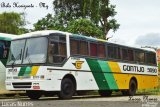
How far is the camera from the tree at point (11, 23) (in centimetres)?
4800

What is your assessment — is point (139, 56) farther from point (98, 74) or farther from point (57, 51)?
point (57, 51)

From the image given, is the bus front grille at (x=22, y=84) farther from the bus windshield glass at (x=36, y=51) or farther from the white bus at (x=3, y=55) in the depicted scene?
the white bus at (x=3, y=55)

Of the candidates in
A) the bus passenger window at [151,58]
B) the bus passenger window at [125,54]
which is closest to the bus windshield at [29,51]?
the bus passenger window at [125,54]

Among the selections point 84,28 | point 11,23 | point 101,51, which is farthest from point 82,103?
point 11,23

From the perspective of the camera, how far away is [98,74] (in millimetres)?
22594

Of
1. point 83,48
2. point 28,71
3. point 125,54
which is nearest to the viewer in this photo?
point 28,71

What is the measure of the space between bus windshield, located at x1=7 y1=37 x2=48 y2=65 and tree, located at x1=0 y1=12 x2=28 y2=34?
28129 millimetres

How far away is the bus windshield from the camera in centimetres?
1900

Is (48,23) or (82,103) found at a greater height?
(48,23)

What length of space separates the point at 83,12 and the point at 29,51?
26.2 meters

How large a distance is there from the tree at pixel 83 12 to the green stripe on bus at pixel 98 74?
22575 millimetres

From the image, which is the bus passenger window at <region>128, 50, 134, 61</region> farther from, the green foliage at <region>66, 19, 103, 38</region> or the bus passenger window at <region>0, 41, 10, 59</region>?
the green foliage at <region>66, 19, 103, 38</region>

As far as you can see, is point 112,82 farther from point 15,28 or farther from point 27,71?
point 15,28

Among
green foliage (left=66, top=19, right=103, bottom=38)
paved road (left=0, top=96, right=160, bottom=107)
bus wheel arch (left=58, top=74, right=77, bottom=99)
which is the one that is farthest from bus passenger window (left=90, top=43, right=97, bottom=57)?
green foliage (left=66, top=19, right=103, bottom=38)
